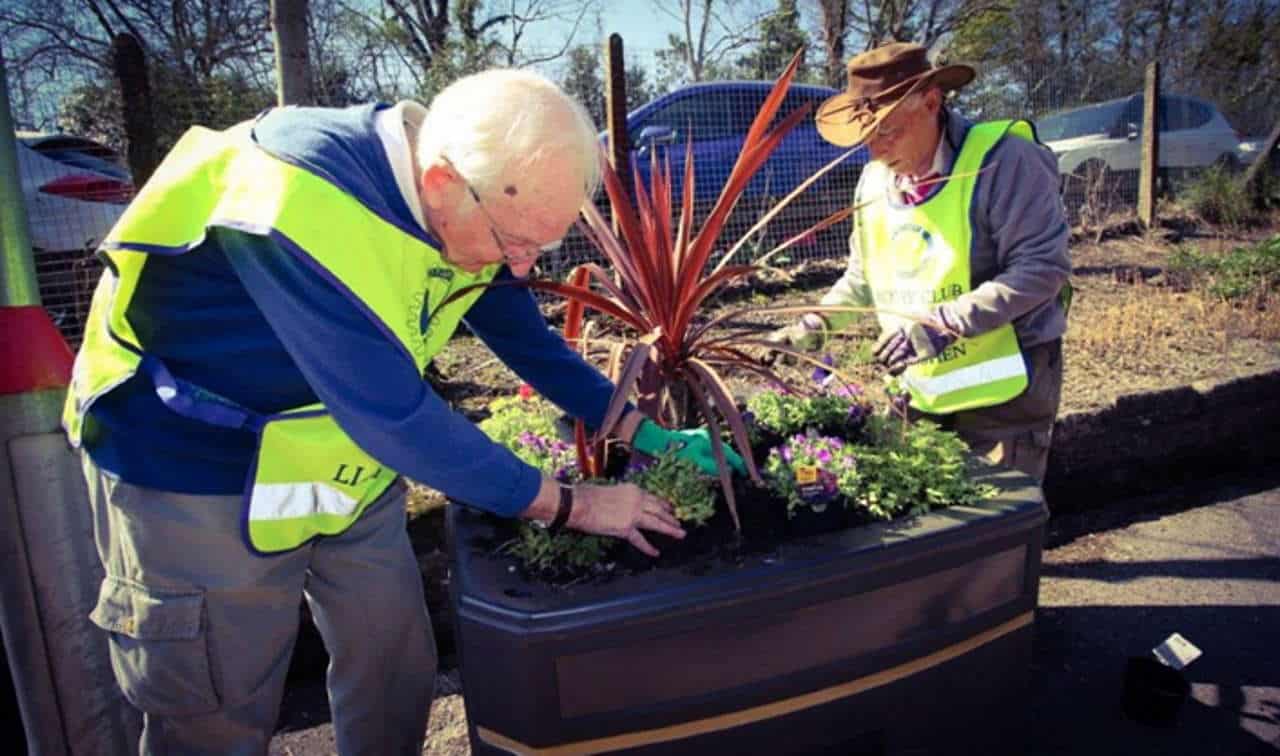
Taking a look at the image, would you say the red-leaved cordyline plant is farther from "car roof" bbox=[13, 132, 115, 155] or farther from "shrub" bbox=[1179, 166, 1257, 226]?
"shrub" bbox=[1179, 166, 1257, 226]

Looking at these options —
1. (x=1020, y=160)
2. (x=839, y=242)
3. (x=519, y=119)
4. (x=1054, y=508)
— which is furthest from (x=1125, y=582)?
(x=839, y=242)

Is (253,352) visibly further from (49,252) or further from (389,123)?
(49,252)

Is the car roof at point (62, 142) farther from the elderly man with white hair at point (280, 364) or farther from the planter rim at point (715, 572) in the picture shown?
the planter rim at point (715, 572)

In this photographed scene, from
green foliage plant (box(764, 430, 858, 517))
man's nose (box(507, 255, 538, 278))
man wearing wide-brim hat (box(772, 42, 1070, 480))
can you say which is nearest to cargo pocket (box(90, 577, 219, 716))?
man's nose (box(507, 255, 538, 278))

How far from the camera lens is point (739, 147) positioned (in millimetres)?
6758

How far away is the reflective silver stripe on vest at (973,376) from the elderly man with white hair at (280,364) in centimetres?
120

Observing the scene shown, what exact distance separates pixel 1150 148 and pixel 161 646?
958 cm

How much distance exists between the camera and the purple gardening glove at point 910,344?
6.45 ft

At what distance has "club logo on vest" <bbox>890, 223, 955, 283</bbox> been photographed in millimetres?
2148

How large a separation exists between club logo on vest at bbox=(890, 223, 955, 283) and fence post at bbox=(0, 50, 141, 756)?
196 centimetres

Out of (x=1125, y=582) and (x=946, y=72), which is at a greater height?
(x=946, y=72)

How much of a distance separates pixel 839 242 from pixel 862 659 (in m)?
6.14

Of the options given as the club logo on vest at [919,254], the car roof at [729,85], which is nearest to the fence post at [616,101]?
the car roof at [729,85]

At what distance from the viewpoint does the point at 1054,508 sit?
341cm
